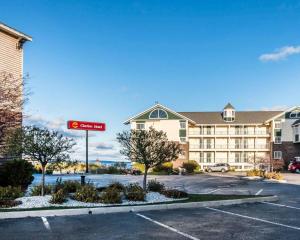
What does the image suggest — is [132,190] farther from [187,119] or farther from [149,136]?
[187,119]

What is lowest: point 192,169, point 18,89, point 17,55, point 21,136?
point 192,169

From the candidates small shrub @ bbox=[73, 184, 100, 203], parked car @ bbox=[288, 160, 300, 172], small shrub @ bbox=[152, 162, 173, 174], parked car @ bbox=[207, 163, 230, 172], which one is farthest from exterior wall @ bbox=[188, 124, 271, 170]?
small shrub @ bbox=[73, 184, 100, 203]

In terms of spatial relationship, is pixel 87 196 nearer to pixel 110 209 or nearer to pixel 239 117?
pixel 110 209

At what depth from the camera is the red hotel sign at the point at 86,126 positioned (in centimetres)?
A: 1892

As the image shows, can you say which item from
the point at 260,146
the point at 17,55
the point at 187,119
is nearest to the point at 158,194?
the point at 17,55

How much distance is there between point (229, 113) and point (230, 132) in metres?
3.29

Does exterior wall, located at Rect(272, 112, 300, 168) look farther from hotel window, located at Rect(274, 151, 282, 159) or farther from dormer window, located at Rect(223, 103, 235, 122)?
dormer window, located at Rect(223, 103, 235, 122)

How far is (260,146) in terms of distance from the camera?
66188mm

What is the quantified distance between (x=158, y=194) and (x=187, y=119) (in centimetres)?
4619

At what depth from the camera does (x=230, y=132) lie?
67250 mm

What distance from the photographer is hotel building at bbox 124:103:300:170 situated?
62750 millimetres

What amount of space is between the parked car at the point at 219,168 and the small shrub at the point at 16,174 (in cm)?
4390

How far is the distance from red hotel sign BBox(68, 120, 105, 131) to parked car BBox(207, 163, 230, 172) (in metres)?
42.8

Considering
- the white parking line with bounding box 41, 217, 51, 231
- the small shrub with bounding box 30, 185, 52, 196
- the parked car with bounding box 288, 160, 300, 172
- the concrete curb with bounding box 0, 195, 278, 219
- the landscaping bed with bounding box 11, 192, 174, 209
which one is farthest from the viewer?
the parked car with bounding box 288, 160, 300, 172
